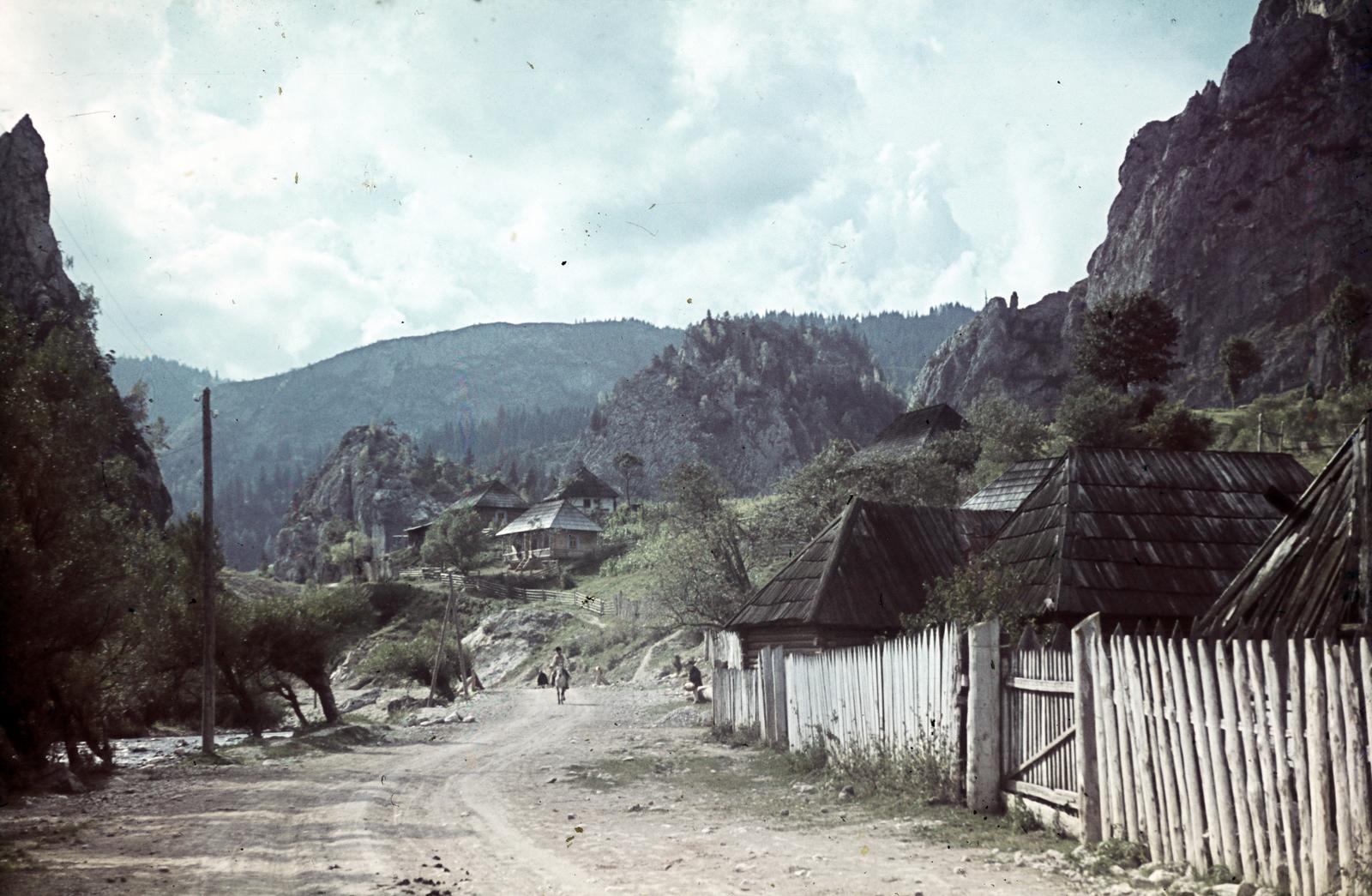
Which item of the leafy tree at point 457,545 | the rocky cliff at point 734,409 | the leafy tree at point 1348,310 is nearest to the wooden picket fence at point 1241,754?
the leafy tree at point 1348,310

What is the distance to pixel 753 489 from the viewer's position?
6624 inches

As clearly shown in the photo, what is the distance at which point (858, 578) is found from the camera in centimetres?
2434

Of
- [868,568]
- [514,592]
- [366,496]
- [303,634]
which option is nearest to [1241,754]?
[868,568]

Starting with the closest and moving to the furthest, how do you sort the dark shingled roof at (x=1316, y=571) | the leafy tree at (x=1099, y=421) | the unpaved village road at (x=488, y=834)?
the unpaved village road at (x=488, y=834), the dark shingled roof at (x=1316, y=571), the leafy tree at (x=1099, y=421)

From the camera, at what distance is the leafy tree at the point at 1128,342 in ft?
257

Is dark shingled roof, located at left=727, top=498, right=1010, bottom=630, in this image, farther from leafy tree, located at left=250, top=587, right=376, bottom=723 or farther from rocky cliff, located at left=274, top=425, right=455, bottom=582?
rocky cliff, located at left=274, top=425, right=455, bottom=582

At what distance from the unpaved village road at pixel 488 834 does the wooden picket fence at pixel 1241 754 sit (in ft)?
3.62

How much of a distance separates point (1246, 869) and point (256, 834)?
962cm

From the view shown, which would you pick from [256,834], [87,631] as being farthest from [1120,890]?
[87,631]

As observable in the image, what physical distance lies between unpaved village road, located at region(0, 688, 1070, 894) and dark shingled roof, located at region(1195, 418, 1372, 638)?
11.2ft

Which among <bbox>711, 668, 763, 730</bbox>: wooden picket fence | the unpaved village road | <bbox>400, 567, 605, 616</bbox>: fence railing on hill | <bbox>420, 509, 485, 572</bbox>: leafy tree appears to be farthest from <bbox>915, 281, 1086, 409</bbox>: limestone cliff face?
the unpaved village road

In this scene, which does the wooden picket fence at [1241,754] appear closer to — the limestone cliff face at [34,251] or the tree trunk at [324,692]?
the tree trunk at [324,692]

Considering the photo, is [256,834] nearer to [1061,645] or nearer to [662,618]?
[1061,645]

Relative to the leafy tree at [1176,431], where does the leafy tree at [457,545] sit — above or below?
below
